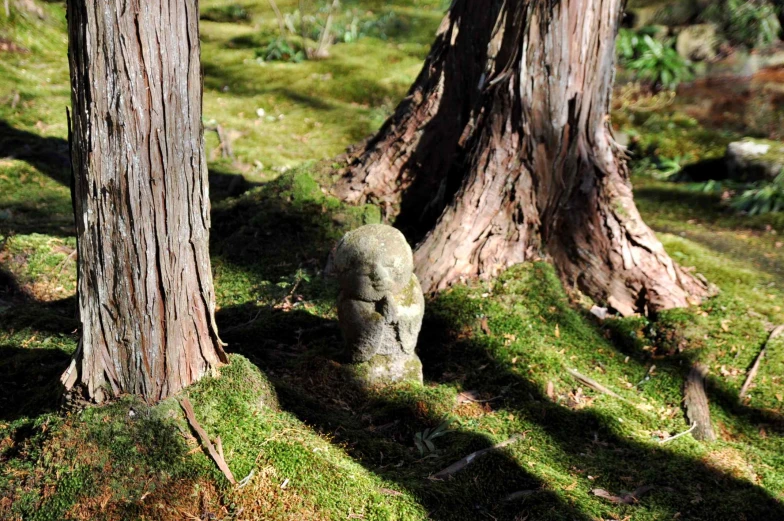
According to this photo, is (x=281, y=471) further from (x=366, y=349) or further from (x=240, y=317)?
(x=240, y=317)

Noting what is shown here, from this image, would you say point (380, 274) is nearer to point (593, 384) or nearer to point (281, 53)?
point (593, 384)

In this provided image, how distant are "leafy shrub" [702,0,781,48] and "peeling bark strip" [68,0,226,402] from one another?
45.5 ft

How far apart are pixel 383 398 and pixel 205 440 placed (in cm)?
143

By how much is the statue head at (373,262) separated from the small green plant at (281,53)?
33.1 feet

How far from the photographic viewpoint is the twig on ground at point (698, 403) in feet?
15.2

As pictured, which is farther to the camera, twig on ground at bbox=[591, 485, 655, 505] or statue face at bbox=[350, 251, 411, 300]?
statue face at bbox=[350, 251, 411, 300]

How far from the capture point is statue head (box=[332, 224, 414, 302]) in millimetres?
4164

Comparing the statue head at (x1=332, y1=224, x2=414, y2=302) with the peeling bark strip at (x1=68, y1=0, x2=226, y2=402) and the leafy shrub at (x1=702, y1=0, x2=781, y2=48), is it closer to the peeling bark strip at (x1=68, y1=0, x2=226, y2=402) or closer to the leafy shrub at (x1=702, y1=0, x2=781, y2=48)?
the peeling bark strip at (x1=68, y1=0, x2=226, y2=402)

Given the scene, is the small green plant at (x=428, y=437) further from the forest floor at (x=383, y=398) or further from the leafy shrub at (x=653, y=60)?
the leafy shrub at (x=653, y=60)

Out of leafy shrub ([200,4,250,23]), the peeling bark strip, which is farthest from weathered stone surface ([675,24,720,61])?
the peeling bark strip

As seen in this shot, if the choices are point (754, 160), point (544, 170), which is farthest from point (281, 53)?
point (544, 170)

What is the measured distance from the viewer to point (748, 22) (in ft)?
44.7

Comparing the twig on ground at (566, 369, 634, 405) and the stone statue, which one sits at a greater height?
the stone statue

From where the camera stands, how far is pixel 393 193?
20.9 ft
